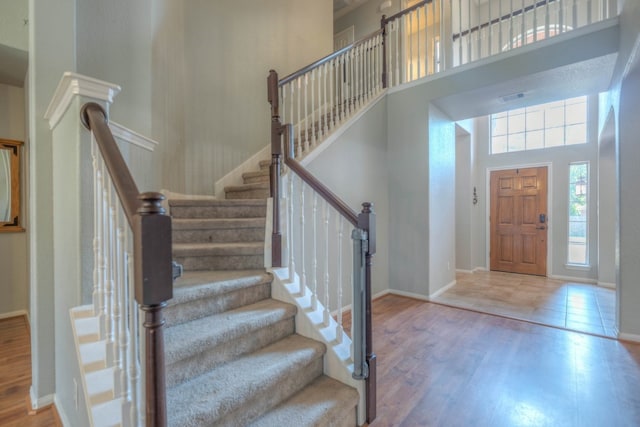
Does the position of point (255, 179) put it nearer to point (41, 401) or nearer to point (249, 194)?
point (249, 194)

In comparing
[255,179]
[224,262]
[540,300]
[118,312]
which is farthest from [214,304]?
[540,300]

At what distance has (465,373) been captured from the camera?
217cm

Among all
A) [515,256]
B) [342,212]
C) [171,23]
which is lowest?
[515,256]

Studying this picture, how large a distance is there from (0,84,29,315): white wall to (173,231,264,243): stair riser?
8.49ft

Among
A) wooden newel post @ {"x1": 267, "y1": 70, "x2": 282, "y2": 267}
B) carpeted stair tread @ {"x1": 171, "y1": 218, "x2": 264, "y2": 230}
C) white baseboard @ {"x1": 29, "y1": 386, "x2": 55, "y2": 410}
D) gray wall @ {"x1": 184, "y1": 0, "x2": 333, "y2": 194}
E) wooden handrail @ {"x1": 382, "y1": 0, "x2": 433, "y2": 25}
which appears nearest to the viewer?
white baseboard @ {"x1": 29, "y1": 386, "x2": 55, "y2": 410}

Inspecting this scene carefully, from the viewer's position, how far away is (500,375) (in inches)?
83.7

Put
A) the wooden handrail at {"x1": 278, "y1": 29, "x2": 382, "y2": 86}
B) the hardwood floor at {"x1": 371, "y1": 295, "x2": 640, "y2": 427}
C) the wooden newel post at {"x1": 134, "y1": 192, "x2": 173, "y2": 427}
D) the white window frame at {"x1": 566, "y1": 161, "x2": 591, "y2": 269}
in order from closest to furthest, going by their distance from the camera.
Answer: the wooden newel post at {"x1": 134, "y1": 192, "x2": 173, "y2": 427}, the hardwood floor at {"x1": 371, "y1": 295, "x2": 640, "y2": 427}, the wooden handrail at {"x1": 278, "y1": 29, "x2": 382, "y2": 86}, the white window frame at {"x1": 566, "y1": 161, "x2": 591, "y2": 269}

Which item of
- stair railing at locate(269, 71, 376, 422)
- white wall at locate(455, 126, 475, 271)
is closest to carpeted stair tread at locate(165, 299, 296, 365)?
stair railing at locate(269, 71, 376, 422)

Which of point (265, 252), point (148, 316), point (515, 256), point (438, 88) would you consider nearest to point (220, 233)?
point (265, 252)

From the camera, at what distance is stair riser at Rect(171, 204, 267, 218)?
2683 millimetres

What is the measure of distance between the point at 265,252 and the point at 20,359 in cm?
233

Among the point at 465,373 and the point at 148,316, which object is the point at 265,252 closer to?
the point at 148,316

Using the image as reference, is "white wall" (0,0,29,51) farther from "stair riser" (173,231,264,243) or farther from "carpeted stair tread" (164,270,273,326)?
"carpeted stair tread" (164,270,273,326)

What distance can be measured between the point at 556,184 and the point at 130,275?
6.28 metres
